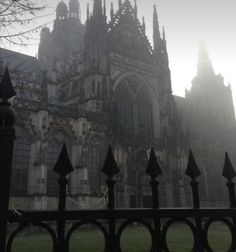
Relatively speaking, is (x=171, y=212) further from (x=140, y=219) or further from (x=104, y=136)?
(x=104, y=136)

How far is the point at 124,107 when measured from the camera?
3066cm

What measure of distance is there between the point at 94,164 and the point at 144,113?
9256mm

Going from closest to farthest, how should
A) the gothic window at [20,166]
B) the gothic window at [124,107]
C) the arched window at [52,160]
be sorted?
1. the gothic window at [20,166]
2. the arched window at [52,160]
3. the gothic window at [124,107]

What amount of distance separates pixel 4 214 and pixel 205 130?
4400 cm

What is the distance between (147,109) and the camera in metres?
32.4

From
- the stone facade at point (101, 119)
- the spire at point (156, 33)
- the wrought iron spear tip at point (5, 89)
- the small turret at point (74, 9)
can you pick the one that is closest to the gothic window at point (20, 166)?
the stone facade at point (101, 119)

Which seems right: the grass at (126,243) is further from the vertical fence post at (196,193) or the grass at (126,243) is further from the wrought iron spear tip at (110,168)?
the wrought iron spear tip at (110,168)

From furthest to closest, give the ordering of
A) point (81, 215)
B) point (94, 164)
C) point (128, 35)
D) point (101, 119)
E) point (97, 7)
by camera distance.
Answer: point (128, 35) → point (97, 7) → point (101, 119) → point (94, 164) → point (81, 215)

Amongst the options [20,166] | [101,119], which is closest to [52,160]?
[20,166]

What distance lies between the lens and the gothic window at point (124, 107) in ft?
98.1

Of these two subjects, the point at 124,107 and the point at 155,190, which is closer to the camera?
the point at 155,190

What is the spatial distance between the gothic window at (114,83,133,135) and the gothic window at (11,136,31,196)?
951 centimetres

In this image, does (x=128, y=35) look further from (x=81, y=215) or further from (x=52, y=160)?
(x=81, y=215)

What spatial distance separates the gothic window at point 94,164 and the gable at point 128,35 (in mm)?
11040
